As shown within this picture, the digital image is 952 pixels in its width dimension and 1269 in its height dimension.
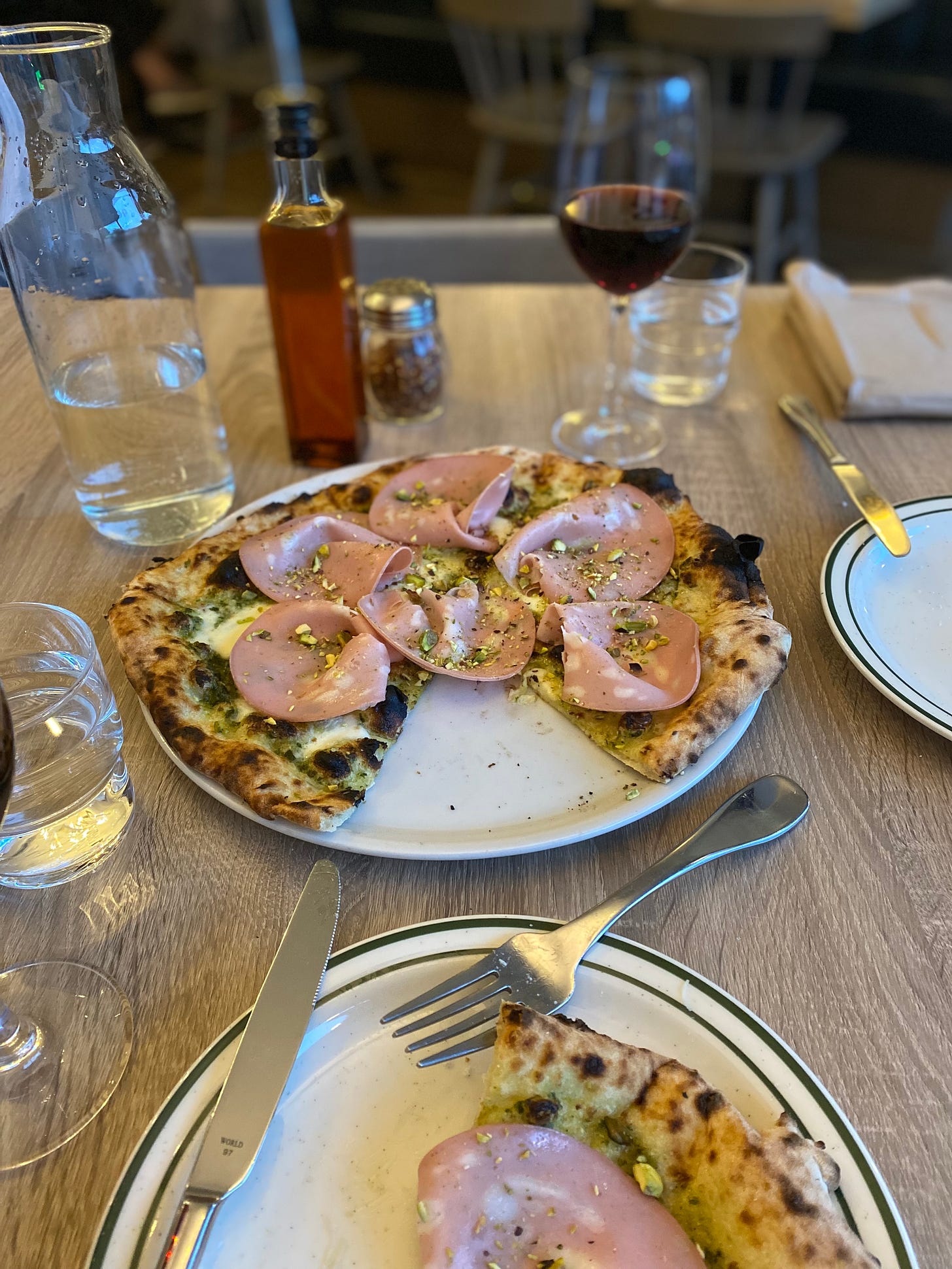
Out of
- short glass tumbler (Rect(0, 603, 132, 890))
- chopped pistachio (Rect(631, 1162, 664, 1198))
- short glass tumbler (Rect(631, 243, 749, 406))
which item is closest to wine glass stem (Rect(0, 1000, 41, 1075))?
short glass tumbler (Rect(0, 603, 132, 890))

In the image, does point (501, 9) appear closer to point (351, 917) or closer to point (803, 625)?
point (803, 625)

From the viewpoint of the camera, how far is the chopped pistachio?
543 millimetres

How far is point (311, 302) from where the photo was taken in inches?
46.6

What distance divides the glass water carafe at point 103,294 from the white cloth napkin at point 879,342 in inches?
38.1

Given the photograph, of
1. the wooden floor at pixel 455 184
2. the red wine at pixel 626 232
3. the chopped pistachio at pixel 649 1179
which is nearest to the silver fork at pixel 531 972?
the chopped pistachio at pixel 649 1179

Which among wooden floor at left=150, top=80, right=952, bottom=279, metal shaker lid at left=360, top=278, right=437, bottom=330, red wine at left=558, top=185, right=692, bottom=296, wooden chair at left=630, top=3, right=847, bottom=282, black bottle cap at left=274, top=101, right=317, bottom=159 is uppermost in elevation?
black bottle cap at left=274, top=101, right=317, bottom=159

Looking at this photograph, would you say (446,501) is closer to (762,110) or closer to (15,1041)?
(15,1041)

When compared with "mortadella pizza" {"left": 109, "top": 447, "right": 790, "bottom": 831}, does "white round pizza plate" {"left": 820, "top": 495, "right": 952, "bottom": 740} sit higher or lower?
lower

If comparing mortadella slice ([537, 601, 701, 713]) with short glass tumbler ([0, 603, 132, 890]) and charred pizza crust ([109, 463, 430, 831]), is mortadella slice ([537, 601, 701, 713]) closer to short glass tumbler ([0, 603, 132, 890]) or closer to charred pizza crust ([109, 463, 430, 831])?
charred pizza crust ([109, 463, 430, 831])

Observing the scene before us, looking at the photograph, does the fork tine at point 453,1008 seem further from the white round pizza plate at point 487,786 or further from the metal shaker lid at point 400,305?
the metal shaker lid at point 400,305

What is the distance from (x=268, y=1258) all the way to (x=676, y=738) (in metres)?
0.49

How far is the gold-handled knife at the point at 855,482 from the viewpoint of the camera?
107cm

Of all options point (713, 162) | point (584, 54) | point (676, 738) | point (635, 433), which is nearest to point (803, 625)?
point (676, 738)

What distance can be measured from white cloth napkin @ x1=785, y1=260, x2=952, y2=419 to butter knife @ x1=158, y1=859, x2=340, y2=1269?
114cm
